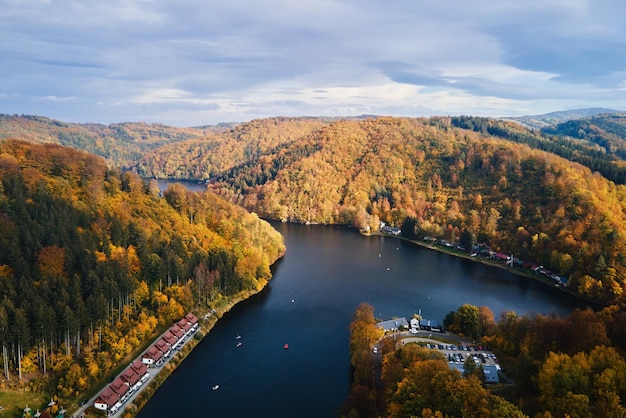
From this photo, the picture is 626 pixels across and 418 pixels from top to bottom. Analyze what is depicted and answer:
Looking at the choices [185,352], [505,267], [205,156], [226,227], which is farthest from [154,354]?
[205,156]

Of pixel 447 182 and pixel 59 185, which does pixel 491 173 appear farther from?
pixel 59 185

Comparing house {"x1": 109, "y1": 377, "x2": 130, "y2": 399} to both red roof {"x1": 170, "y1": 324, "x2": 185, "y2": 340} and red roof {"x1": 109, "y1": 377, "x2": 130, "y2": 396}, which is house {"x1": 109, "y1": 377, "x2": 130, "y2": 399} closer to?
red roof {"x1": 109, "y1": 377, "x2": 130, "y2": 396}

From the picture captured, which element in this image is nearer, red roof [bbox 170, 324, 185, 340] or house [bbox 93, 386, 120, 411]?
house [bbox 93, 386, 120, 411]

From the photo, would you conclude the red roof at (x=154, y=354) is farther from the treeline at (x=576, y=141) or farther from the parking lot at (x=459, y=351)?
the treeline at (x=576, y=141)

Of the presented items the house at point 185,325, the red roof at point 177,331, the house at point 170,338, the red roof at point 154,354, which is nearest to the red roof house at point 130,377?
the red roof at point 154,354

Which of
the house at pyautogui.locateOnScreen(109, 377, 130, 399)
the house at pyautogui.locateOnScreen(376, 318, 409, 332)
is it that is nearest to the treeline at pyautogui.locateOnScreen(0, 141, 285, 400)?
the house at pyautogui.locateOnScreen(109, 377, 130, 399)

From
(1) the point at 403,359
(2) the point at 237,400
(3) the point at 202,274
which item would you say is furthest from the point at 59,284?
(1) the point at 403,359
